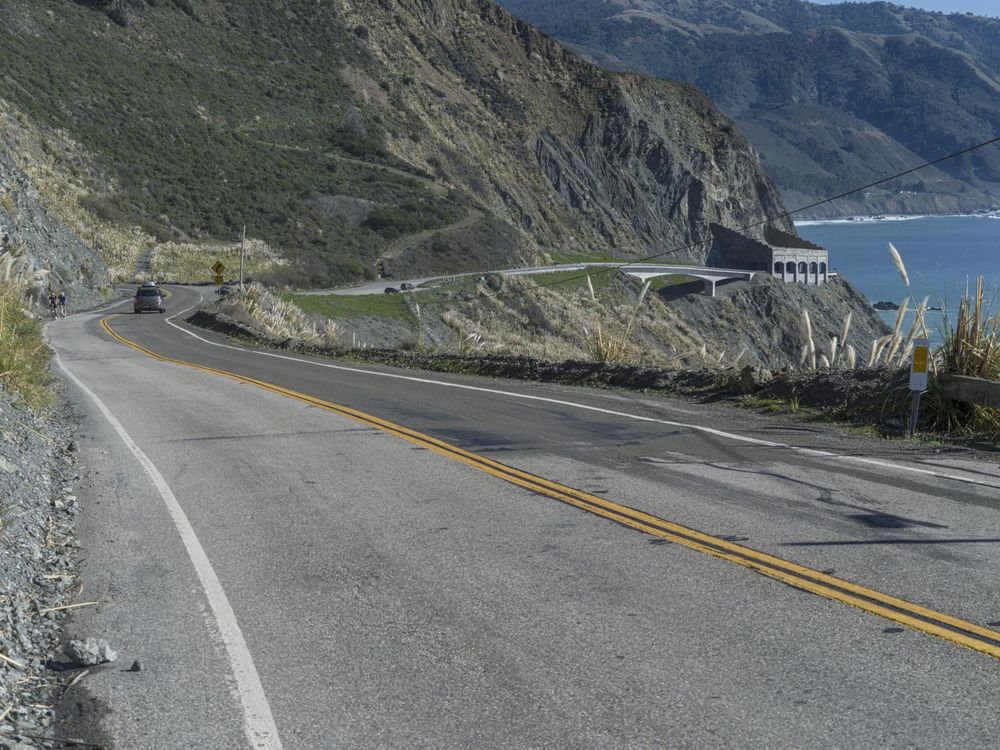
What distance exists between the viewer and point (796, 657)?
4.87 m

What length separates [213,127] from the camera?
8669 cm

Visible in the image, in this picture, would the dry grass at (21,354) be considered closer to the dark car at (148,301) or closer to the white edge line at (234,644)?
the white edge line at (234,644)

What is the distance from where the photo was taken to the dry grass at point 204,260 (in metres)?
68.3

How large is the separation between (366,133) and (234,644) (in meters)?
93.5

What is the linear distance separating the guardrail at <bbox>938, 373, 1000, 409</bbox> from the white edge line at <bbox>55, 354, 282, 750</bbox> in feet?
25.8

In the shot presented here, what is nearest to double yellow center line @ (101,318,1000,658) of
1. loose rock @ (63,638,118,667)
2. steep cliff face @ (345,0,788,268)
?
loose rock @ (63,638,118,667)

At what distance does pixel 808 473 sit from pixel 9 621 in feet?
20.6

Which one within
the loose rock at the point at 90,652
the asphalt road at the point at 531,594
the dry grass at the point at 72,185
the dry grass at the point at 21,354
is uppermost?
the dry grass at the point at 72,185

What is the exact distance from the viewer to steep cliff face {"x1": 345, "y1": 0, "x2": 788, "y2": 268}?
4099 inches

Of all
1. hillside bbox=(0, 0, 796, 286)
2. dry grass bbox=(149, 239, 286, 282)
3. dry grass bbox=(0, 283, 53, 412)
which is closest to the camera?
dry grass bbox=(0, 283, 53, 412)

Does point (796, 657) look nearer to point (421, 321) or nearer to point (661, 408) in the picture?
point (661, 408)

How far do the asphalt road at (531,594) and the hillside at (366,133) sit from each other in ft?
184

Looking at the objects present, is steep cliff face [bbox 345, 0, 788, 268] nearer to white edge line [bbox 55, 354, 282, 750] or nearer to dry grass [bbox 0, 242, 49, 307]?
dry grass [bbox 0, 242, 49, 307]

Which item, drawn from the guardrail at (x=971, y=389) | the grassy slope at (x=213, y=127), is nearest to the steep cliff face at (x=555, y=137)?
the grassy slope at (x=213, y=127)
